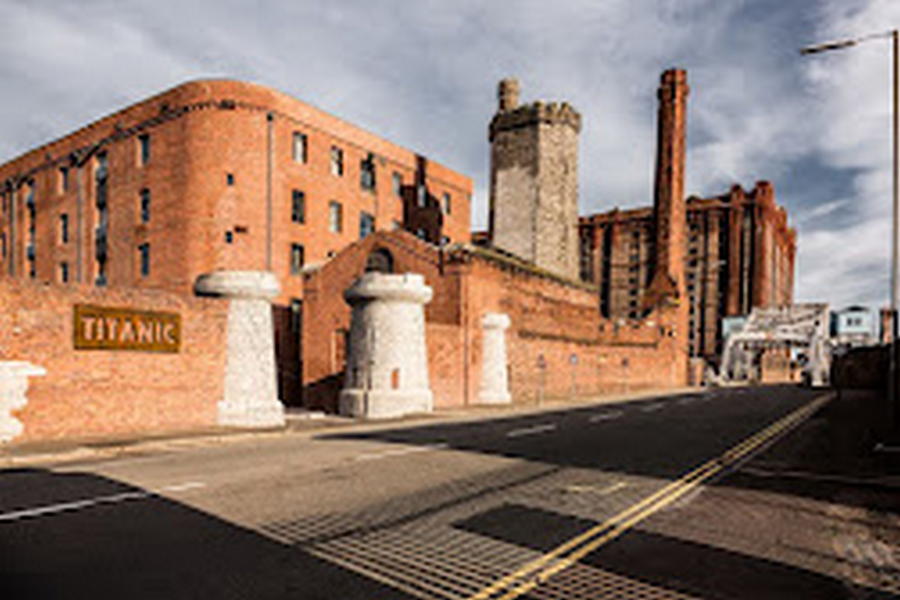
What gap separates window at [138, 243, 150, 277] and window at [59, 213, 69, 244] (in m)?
10.1

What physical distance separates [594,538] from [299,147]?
33.4m

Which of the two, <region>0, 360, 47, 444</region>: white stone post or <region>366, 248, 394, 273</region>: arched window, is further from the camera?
<region>366, 248, 394, 273</region>: arched window

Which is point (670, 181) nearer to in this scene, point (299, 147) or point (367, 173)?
point (367, 173)

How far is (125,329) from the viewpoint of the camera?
45.3ft

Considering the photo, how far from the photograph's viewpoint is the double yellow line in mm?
4586

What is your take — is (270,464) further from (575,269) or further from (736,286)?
(736,286)

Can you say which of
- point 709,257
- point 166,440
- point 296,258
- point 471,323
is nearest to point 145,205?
point 296,258

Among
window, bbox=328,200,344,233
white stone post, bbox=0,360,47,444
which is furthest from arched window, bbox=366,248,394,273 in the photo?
white stone post, bbox=0,360,47,444

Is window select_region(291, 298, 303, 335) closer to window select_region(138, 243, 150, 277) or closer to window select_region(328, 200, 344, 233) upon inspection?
window select_region(328, 200, 344, 233)

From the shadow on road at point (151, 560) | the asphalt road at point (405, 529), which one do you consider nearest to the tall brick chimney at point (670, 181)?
the asphalt road at point (405, 529)

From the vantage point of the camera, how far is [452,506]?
22.9 ft

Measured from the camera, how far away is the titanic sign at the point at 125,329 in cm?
1305

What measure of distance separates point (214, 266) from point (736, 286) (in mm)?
69826

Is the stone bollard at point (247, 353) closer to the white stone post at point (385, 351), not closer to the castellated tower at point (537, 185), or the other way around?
the white stone post at point (385, 351)
